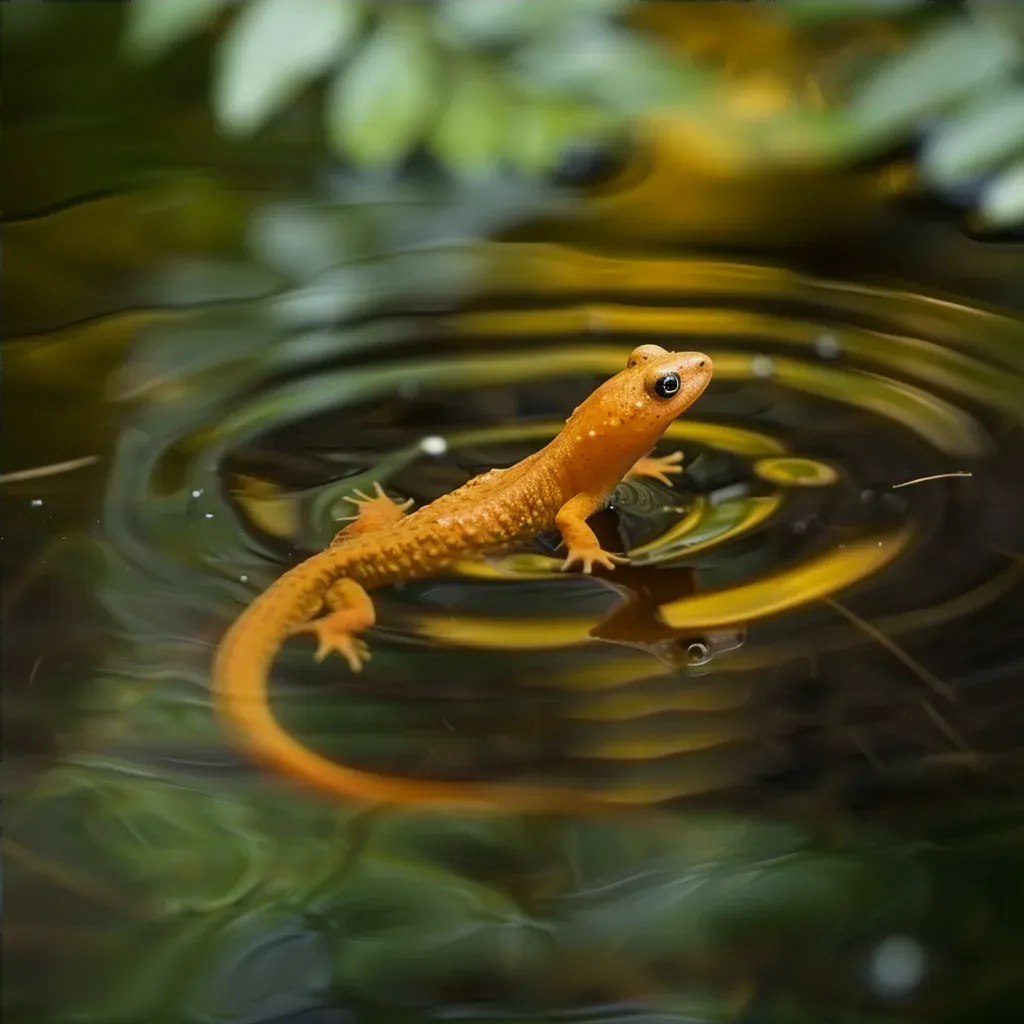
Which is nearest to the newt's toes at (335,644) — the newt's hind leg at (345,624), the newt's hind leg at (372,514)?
the newt's hind leg at (345,624)

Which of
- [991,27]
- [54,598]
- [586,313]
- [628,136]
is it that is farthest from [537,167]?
[54,598]

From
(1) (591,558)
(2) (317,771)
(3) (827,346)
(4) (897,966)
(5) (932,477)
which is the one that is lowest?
(4) (897,966)

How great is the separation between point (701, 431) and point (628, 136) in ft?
3.46

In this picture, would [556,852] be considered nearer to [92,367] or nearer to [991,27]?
[92,367]

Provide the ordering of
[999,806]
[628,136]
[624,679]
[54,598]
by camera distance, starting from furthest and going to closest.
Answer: [628,136], [54,598], [624,679], [999,806]

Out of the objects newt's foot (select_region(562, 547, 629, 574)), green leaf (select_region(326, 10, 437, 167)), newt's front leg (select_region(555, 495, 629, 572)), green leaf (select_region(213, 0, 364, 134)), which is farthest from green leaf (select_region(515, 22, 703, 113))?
newt's foot (select_region(562, 547, 629, 574))

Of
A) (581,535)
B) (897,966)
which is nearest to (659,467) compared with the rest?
(581,535)

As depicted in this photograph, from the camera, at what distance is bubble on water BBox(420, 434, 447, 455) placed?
1.59m

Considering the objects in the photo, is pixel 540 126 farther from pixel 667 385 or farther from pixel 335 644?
pixel 335 644

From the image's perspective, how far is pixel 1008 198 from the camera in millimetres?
1816

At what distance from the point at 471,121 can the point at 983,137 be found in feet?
2.72

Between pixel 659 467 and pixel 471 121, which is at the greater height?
pixel 471 121

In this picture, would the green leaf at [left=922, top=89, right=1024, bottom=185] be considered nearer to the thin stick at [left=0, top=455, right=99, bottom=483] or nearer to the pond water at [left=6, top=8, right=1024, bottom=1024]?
the pond water at [left=6, top=8, right=1024, bottom=1024]

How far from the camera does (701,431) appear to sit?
5.29 ft
